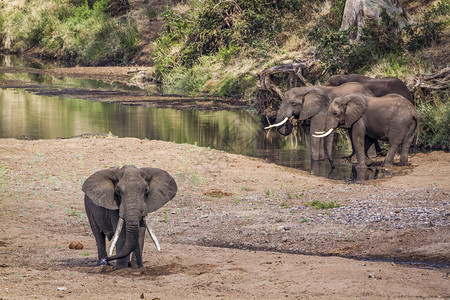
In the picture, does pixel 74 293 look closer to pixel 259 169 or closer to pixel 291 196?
pixel 291 196

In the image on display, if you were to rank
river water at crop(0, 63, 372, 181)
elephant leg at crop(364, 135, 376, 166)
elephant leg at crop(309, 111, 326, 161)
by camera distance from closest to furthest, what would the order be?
elephant leg at crop(364, 135, 376, 166)
elephant leg at crop(309, 111, 326, 161)
river water at crop(0, 63, 372, 181)

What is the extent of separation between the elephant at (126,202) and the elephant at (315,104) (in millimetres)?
11287

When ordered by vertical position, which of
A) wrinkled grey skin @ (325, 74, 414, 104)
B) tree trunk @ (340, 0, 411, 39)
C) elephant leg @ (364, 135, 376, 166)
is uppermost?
tree trunk @ (340, 0, 411, 39)

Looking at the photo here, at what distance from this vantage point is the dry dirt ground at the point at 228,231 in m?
7.41

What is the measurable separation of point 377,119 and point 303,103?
2337 mm

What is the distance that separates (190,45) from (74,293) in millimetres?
32489

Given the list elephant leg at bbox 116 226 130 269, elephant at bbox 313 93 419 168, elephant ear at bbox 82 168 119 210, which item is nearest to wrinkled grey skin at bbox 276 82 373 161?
elephant at bbox 313 93 419 168

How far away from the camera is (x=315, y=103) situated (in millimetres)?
19406

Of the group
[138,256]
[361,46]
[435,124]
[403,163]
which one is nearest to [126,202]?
[138,256]

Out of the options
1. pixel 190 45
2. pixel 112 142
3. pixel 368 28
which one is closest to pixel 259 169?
pixel 112 142

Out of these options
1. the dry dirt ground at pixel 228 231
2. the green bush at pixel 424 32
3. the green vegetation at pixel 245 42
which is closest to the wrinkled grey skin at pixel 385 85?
the green vegetation at pixel 245 42

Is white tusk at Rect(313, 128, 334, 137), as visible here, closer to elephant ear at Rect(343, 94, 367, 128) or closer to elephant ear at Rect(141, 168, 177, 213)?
elephant ear at Rect(343, 94, 367, 128)

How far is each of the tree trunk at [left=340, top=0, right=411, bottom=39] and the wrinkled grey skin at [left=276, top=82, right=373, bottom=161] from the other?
865 cm

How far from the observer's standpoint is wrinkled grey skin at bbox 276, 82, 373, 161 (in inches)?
762
